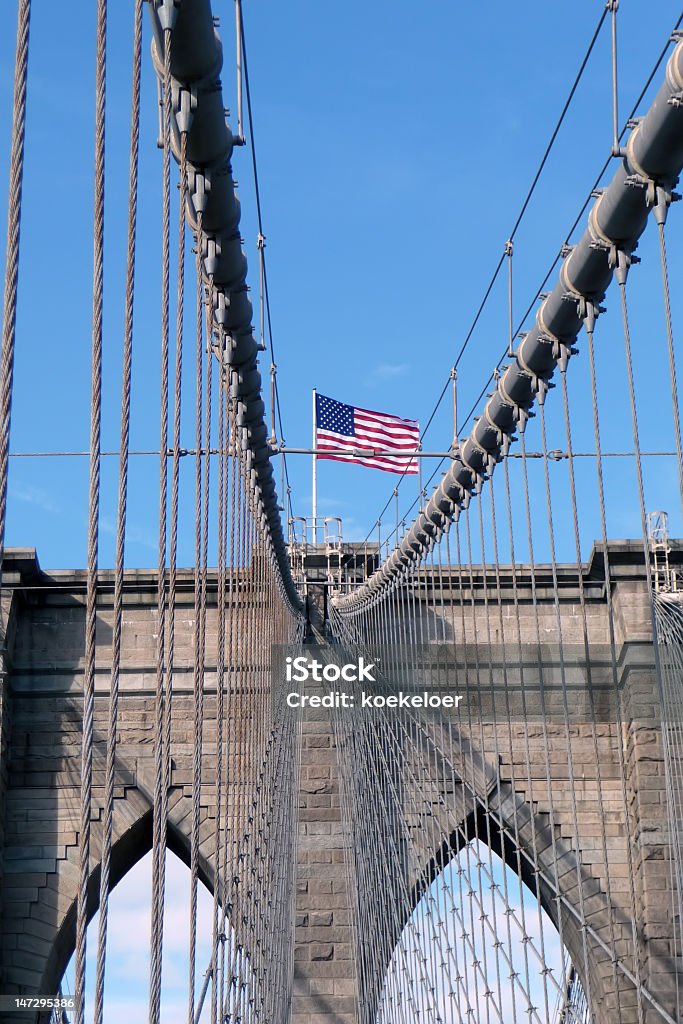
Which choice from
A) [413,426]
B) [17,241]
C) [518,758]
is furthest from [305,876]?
[17,241]

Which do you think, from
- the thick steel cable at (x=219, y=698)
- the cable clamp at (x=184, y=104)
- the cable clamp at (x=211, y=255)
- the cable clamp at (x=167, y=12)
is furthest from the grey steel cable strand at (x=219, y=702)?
the cable clamp at (x=167, y=12)

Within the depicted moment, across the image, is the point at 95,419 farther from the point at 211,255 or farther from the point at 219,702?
the point at 219,702

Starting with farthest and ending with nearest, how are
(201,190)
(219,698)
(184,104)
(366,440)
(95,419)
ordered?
(366,440), (219,698), (201,190), (184,104), (95,419)

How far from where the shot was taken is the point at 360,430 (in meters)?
16.6

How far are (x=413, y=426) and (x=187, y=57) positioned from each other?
1211 centimetres

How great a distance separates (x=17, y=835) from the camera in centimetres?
1591

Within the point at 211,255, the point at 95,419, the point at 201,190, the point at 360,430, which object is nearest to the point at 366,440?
the point at 360,430

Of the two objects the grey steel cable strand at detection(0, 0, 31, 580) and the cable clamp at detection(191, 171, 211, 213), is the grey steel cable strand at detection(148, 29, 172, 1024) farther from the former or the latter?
the grey steel cable strand at detection(0, 0, 31, 580)

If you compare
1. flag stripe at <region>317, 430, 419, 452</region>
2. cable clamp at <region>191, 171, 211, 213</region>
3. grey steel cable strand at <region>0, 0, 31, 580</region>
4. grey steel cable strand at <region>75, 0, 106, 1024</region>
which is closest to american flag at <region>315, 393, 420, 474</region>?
flag stripe at <region>317, 430, 419, 452</region>

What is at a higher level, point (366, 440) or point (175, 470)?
point (366, 440)

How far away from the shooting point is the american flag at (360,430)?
1658cm

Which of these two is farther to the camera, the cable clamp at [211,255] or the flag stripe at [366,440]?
the flag stripe at [366,440]

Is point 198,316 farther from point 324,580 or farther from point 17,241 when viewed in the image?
point 324,580

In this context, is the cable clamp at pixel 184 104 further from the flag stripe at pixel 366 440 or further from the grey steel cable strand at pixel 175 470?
the flag stripe at pixel 366 440
